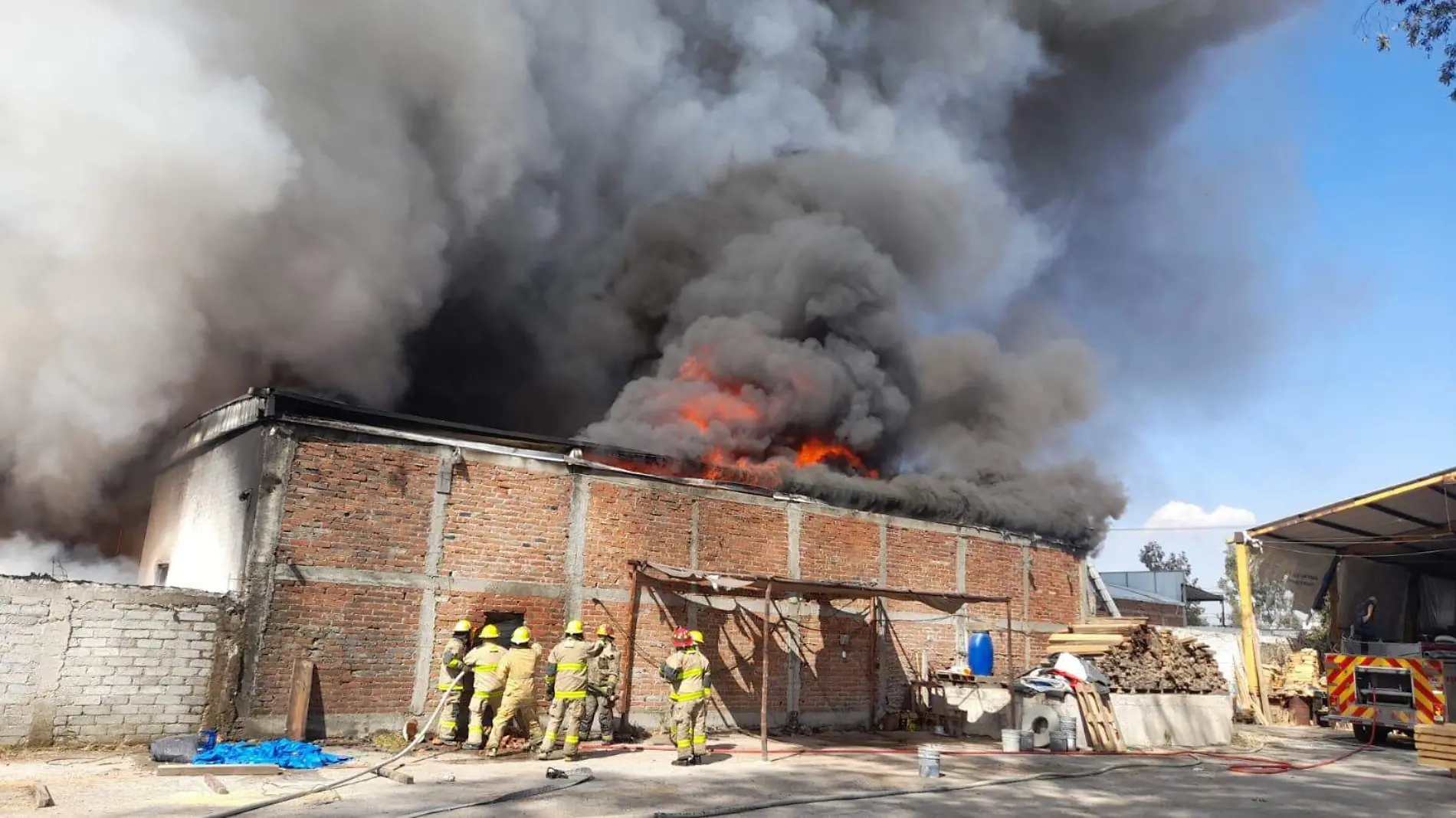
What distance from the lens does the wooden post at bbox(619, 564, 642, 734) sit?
11203 millimetres

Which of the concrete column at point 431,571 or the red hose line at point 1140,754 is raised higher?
the concrete column at point 431,571

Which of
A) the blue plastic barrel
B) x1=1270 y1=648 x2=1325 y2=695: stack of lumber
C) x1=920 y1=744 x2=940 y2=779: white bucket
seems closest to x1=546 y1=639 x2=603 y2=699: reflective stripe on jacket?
x1=920 y1=744 x2=940 y2=779: white bucket

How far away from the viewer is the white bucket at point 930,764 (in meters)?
8.84

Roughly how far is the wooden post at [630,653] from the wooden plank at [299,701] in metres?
3.70

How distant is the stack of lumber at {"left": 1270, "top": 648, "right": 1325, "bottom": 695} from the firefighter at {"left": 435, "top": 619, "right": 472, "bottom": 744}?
1621 centimetres

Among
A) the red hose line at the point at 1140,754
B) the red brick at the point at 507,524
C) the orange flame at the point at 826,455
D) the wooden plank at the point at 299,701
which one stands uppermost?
the orange flame at the point at 826,455

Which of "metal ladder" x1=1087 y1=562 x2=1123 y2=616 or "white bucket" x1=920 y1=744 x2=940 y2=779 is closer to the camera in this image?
"white bucket" x1=920 y1=744 x2=940 y2=779

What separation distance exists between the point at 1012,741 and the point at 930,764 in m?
3.20

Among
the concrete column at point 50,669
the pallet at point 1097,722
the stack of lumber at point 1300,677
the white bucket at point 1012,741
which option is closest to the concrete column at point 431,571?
the concrete column at point 50,669

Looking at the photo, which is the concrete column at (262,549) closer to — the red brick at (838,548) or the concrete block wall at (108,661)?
the concrete block wall at (108,661)

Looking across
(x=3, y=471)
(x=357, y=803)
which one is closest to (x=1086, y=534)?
(x=357, y=803)

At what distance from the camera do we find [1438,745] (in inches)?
379

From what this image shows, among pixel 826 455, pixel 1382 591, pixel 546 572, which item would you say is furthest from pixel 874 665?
Result: pixel 1382 591

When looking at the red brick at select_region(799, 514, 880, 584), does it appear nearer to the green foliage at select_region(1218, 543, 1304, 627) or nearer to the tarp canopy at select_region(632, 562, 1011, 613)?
the tarp canopy at select_region(632, 562, 1011, 613)
